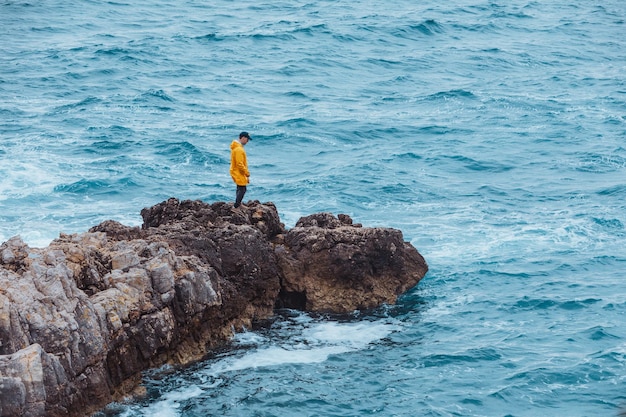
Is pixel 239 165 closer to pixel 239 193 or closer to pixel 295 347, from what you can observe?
pixel 239 193

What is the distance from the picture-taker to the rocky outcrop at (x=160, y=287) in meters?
17.2

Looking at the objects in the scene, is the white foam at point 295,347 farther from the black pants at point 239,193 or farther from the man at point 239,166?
the man at point 239,166

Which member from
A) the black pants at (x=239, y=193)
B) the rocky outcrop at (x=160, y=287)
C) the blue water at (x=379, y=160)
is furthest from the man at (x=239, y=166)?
the blue water at (x=379, y=160)

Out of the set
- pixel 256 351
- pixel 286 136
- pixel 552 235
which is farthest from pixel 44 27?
pixel 256 351

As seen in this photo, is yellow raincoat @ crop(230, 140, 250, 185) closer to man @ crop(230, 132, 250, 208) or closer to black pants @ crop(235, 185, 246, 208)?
man @ crop(230, 132, 250, 208)

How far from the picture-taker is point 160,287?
65.2ft

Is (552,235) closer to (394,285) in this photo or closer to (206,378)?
(394,285)

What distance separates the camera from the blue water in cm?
2064

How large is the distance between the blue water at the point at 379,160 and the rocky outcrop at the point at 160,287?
67 centimetres

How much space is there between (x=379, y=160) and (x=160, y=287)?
60.8ft

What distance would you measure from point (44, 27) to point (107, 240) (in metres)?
41.7

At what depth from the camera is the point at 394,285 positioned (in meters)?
24.3

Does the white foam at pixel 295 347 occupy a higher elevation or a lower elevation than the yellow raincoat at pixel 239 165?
lower

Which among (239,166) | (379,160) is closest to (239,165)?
(239,166)
